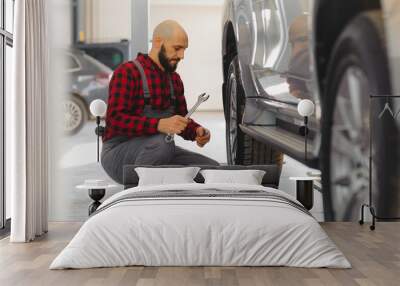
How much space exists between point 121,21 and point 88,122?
1.18 meters

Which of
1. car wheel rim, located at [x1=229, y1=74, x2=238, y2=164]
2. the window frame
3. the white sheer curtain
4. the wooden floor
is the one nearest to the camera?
the wooden floor

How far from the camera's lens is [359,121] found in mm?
7238

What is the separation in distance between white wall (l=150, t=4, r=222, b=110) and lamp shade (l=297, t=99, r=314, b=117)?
36.0 inches

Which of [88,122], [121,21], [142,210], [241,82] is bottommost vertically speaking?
[142,210]

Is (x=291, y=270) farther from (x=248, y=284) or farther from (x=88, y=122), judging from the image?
(x=88, y=122)

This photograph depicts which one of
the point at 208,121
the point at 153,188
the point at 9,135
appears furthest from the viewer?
the point at 208,121

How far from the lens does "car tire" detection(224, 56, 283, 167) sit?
745cm

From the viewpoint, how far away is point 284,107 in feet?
23.8

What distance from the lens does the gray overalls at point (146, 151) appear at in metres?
7.46

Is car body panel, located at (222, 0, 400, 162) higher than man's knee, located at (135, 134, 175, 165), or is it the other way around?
car body panel, located at (222, 0, 400, 162)

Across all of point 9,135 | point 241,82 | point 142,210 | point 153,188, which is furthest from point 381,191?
point 9,135

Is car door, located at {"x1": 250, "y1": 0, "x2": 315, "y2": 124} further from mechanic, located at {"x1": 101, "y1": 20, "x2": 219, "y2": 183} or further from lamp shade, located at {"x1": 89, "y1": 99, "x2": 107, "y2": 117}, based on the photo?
lamp shade, located at {"x1": 89, "y1": 99, "x2": 107, "y2": 117}

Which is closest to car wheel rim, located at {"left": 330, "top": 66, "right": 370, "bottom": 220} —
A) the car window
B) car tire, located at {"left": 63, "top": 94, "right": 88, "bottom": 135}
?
car tire, located at {"left": 63, "top": 94, "right": 88, "bottom": 135}

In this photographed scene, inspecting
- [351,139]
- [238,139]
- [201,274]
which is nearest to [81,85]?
[238,139]
